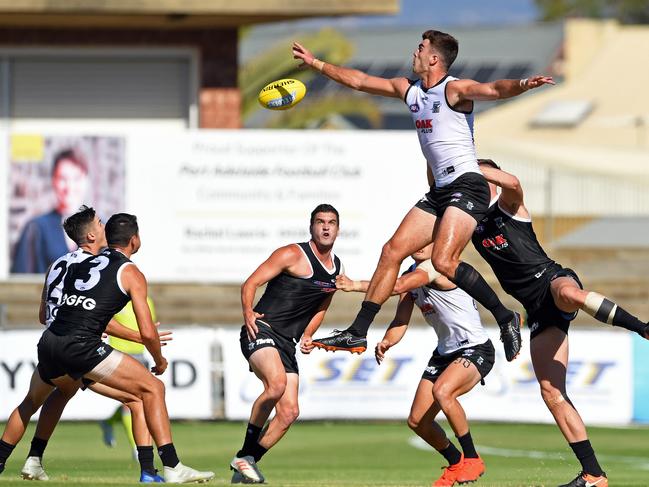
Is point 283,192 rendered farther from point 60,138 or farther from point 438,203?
point 438,203

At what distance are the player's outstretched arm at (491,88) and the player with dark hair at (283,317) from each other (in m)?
2.29

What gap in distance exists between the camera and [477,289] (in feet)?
40.0

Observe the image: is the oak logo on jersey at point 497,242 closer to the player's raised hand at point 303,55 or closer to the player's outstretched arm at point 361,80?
the player's outstretched arm at point 361,80

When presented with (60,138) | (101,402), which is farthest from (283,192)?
(101,402)

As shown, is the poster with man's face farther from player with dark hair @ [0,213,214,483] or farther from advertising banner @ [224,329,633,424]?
player with dark hair @ [0,213,214,483]

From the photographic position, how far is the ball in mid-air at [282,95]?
12570mm

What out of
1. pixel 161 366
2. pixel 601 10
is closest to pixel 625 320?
pixel 161 366

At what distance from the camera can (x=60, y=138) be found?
23.7 m

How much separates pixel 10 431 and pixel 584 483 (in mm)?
4848

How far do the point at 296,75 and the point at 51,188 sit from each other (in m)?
10.5

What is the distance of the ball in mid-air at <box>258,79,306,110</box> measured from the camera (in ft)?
41.2

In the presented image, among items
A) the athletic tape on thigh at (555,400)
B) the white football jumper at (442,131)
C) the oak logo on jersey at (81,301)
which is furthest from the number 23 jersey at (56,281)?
the athletic tape on thigh at (555,400)

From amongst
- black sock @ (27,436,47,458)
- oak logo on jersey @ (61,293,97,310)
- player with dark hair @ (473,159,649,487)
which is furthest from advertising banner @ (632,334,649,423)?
oak logo on jersey @ (61,293,97,310)

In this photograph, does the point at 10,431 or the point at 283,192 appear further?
the point at 283,192
